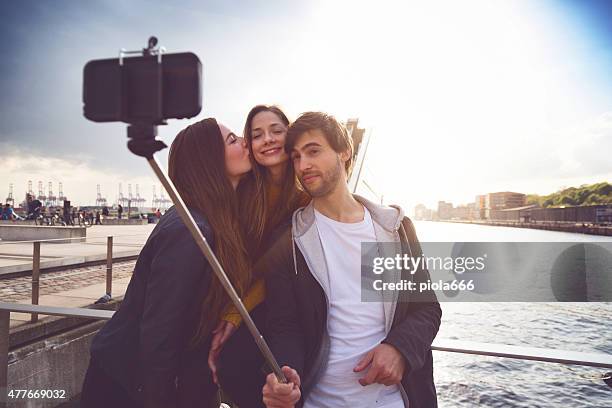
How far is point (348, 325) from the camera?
6.53 feet

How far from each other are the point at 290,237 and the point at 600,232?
107678 mm

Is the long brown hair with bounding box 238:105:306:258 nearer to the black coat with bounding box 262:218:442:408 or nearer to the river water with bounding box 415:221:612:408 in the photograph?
the black coat with bounding box 262:218:442:408

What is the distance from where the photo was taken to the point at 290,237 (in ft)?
6.94

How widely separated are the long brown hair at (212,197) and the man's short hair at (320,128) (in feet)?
1.17

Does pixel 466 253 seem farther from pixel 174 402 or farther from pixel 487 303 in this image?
pixel 174 402

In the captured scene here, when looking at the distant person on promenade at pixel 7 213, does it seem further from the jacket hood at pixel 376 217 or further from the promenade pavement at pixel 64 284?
the jacket hood at pixel 376 217

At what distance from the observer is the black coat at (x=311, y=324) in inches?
73.7

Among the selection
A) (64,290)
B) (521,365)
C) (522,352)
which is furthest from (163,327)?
(521,365)

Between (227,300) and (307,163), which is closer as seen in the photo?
(227,300)

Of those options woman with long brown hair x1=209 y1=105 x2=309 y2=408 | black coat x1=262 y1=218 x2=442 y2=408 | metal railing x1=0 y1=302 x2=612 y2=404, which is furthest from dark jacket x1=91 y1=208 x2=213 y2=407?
metal railing x1=0 y1=302 x2=612 y2=404

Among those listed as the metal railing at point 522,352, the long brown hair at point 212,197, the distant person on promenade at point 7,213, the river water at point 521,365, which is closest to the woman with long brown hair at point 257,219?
the long brown hair at point 212,197

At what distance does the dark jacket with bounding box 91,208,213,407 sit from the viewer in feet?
5.57

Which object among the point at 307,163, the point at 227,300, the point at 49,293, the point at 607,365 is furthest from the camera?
the point at 49,293

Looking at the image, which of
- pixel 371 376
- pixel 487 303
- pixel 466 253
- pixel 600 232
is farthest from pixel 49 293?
pixel 600 232
